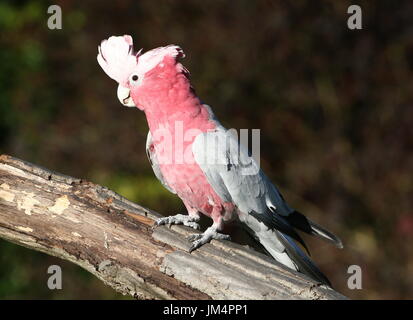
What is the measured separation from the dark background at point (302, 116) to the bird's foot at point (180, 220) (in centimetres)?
283

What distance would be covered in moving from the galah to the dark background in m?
2.87

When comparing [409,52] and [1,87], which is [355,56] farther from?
[1,87]

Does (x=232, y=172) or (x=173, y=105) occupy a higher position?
(x=173, y=105)

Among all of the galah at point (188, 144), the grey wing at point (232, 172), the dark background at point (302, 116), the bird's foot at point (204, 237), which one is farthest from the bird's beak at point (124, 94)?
the dark background at point (302, 116)

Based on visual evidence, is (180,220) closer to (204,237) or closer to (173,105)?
(204,237)

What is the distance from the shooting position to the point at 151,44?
6.48 m

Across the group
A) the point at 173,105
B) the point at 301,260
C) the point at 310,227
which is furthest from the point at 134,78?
the point at 301,260

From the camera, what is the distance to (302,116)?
21.9 feet

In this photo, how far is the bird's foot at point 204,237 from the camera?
11.1 feet

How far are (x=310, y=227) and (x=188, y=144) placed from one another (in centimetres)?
92

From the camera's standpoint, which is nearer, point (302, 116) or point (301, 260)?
point (301, 260)

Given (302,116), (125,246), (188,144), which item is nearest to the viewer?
(125,246)
